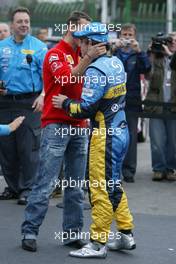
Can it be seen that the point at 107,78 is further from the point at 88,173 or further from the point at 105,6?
the point at 105,6

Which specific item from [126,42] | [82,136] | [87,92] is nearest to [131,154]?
[126,42]

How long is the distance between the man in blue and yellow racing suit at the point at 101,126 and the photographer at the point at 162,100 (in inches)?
164

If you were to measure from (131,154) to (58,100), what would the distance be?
4157 millimetres

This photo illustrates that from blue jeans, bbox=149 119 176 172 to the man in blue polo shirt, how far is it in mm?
2317

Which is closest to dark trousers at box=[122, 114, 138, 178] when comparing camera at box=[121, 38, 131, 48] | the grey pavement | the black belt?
the grey pavement

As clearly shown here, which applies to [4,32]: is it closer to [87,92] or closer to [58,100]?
[58,100]

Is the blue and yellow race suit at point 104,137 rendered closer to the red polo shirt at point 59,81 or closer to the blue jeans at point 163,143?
the red polo shirt at point 59,81

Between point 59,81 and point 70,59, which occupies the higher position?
point 70,59

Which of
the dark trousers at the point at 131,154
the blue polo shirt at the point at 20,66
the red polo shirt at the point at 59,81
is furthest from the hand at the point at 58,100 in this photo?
the dark trousers at the point at 131,154

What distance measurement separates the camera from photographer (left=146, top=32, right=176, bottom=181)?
1061cm

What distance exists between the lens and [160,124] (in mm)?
10797

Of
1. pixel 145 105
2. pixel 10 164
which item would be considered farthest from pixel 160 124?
pixel 10 164

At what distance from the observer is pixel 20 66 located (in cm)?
872

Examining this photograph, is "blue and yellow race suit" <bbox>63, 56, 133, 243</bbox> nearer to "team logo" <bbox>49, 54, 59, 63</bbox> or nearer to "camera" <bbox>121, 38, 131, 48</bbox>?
"team logo" <bbox>49, 54, 59, 63</bbox>
